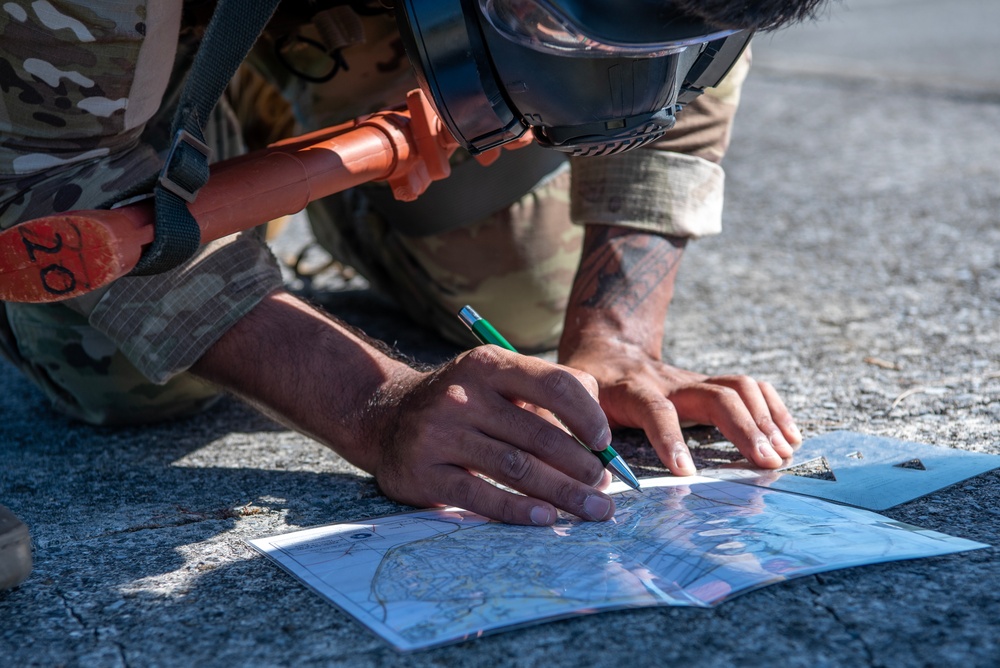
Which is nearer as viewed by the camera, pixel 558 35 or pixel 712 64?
pixel 558 35

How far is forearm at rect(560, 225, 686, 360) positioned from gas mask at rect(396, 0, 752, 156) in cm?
41

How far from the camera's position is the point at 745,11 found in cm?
99

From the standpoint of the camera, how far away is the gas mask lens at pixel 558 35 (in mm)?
1044

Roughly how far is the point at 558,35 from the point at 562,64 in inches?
1.8

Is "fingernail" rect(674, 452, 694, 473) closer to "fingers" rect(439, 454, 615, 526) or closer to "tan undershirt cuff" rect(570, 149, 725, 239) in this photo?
"fingers" rect(439, 454, 615, 526)

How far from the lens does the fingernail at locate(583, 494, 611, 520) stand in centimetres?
112

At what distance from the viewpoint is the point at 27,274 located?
40.7 inches

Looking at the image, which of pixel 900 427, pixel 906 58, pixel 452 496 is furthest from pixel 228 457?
pixel 906 58

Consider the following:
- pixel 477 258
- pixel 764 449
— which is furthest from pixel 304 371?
pixel 477 258

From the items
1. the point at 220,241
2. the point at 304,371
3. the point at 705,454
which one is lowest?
the point at 705,454

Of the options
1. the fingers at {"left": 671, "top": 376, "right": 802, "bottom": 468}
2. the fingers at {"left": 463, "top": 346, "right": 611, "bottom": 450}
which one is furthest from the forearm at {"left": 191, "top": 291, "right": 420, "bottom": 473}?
the fingers at {"left": 671, "top": 376, "right": 802, "bottom": 468}

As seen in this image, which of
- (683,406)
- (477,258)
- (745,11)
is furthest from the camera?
(477,258)

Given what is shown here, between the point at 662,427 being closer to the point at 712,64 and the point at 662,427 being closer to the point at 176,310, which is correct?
the point at 712,64

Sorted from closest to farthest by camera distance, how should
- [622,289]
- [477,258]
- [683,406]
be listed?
[683,406] → [622,289] → [477,258]
